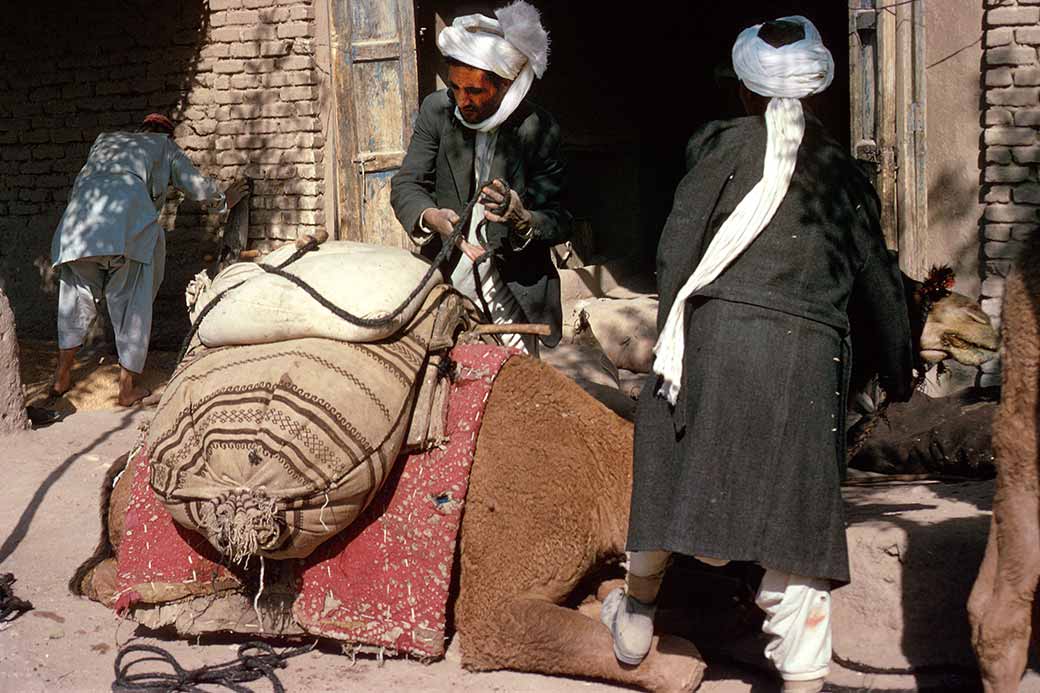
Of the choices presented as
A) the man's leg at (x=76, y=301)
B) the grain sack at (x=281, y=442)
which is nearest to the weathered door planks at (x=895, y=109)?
the grain sack at (x=281, y=442)

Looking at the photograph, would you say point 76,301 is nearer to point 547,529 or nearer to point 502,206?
point 502,206

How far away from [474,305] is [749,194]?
5.07ft

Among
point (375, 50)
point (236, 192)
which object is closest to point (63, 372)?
point (236, 192)

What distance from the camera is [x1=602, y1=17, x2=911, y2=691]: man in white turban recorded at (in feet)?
9.70

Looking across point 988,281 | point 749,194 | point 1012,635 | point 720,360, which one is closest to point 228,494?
point 720,360

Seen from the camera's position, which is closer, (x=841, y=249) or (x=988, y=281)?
(x=841, y=249)

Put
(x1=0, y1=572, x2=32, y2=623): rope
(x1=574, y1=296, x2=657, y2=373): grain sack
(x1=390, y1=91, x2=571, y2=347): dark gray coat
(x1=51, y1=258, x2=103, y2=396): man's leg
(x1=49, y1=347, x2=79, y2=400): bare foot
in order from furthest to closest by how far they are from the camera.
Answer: (x1=49, y1=347, x2=79, y2=400): bare foot, (x1=51, y1=258, x2=103, y2=396): man's leg, (x1=574, y1=296, x2=657, y2=373): grain sack, (x1=390, y1=91, x2=571, y2=347): dark gray coat, (x1=0, y1=572, x2=32, y2=623): rope

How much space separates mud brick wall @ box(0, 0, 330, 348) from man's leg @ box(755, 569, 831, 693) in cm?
539

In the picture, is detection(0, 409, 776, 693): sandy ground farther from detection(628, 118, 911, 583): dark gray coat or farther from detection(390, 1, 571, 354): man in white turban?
detection(390, 1, 571, 354): man in white turban

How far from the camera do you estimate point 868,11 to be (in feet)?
20.8

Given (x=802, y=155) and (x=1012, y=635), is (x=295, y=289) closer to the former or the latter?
(x=802, y=155)

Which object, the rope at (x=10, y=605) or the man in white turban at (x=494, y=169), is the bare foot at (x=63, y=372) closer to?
the rope at (x=10, y=605)

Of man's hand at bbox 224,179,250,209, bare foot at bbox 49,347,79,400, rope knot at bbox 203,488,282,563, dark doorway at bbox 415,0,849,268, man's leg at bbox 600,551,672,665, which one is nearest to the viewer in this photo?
man's leg at bbox 600,551,672,665

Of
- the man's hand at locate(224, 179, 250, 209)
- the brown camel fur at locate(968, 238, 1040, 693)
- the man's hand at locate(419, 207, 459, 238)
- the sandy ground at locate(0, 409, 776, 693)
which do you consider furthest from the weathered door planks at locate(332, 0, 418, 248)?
the brown camel fur at locate(968, 238, 1040, 693)
